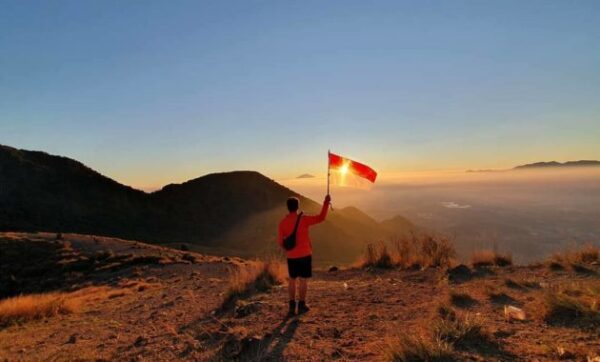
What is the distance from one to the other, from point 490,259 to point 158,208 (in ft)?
256

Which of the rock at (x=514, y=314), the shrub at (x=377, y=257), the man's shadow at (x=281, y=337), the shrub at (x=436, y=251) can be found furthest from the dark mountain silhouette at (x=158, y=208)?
the man's shadow at (x=281, y=337)

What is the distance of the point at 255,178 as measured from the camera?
4400 inches

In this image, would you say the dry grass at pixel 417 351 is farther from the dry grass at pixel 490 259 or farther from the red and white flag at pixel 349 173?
the dry grass at pixel 490 259

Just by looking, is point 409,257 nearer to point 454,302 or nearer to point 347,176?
point 347,176

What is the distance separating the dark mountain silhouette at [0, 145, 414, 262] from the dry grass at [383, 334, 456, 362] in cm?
4632

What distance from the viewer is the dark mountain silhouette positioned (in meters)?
63.2

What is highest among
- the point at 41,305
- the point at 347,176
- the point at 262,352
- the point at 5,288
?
the point at 347,176

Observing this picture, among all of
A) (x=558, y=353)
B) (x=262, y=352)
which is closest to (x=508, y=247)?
(x=558, y=353)

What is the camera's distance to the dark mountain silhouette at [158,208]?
2488 inches

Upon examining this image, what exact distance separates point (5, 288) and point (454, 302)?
25.5 meters

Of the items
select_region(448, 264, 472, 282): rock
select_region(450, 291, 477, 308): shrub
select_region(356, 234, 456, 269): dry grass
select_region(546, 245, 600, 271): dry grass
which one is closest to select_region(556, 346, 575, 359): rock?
select_region(450, 291, 477, 308): shrub

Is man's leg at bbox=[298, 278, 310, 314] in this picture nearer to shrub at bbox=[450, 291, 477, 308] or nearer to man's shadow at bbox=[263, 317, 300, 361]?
man's shadow at bbox=[263, 317, 300, 361]

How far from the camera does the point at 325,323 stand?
714 centimetres

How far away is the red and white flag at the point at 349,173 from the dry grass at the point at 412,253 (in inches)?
200
